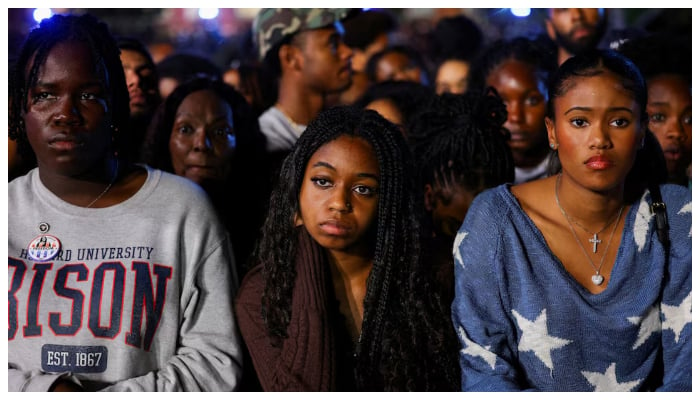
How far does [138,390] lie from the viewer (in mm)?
2551

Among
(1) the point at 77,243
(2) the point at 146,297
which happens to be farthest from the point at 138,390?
(1) the point at 77,243

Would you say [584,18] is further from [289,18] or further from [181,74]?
[181,74]

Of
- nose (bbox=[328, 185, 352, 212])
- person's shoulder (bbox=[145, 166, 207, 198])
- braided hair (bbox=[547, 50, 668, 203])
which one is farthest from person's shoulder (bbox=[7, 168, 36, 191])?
braided hair (bbox=[547, 50, 668, 203])

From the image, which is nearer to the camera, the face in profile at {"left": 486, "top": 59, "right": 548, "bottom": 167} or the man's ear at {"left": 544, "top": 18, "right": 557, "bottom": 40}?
the face in profile at {"left": 486, "top": 59, "right": 548, "bottom": 167}

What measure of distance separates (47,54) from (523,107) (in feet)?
7.43

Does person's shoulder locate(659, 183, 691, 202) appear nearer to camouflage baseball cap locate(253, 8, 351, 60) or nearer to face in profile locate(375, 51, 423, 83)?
camouflage baseball cap locate(253, 8, 351, 60)

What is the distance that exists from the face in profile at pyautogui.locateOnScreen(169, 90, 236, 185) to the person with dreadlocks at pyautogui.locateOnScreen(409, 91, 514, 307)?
2.61 feet

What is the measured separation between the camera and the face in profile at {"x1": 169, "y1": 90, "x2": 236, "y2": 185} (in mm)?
3277

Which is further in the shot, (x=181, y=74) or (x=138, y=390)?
(x=181, y=74)

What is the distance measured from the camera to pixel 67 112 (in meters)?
2.63

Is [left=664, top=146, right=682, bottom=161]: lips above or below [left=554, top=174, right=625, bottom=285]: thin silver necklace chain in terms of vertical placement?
above

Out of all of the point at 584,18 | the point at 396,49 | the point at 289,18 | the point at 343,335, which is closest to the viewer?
the point at 343,335

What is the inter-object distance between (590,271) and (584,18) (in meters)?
2.23

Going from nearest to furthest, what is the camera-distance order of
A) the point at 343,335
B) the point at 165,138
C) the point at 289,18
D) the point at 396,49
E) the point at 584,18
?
the point at 343,335 < the point at 165,138 < the point at 289,18 < the point at 584,18 < the point at 396,49
